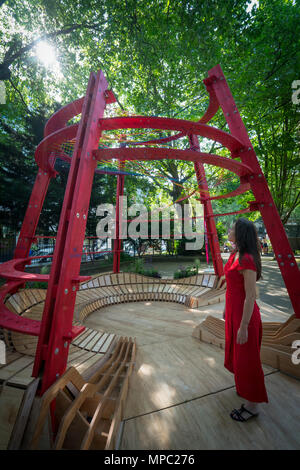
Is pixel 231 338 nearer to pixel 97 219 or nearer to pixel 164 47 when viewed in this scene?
pixel 164 47

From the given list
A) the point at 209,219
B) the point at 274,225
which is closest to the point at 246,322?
the point at 274,225

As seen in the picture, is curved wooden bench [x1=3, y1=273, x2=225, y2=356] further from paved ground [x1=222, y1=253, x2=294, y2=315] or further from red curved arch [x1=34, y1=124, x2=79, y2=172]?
red curved arch [x1=34, y1=124, x2=79, y2=172]

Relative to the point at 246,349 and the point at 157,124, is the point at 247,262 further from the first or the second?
the point at 157,124

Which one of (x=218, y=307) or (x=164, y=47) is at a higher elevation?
(x=164, y=47)

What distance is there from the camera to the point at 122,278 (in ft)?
23.6

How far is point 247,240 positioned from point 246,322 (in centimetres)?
75

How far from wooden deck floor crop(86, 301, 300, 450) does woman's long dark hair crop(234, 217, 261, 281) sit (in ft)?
4.26

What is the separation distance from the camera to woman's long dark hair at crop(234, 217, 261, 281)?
1.92 metres

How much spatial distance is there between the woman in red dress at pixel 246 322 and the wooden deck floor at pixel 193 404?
0.17 meters

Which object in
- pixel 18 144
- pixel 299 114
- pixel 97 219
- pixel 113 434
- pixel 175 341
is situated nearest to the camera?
pixel 113 434
